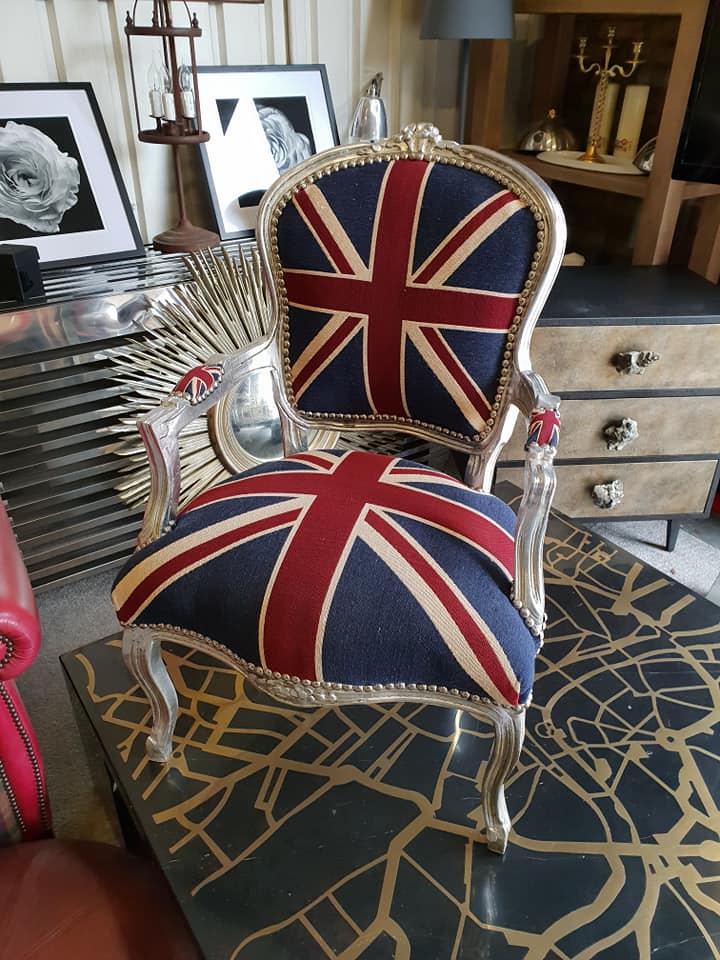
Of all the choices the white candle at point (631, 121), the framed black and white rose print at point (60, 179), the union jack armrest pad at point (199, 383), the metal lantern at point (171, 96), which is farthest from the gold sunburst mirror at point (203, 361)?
the white candle at point (631, 121)

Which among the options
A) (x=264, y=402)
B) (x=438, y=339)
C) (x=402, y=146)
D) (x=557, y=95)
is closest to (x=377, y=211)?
(x=402, y=146)

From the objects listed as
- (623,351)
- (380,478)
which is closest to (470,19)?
(623,351)

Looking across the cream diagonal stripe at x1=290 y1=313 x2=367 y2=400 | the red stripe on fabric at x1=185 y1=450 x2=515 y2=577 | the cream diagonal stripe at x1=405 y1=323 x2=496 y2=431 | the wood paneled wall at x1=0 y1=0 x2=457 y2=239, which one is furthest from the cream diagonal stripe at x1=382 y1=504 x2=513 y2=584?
the wood paneled wall at x1=0 y1=0 x2=457 y2=239

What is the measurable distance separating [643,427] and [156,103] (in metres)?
1.21

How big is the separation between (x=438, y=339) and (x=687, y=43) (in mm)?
959

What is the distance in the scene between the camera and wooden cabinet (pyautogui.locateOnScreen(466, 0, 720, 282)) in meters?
1.56

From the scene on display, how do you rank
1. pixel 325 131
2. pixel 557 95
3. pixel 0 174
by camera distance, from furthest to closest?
pixel 557 95 → pixel 325 131 → pixel 0 174

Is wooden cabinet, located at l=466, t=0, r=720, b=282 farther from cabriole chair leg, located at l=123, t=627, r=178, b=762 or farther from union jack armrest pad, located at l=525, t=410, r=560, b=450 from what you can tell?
cabriole chair leg, located at l=123, t=627, r=178, b=762

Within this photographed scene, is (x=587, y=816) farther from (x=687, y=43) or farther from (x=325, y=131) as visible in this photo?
(x=325, y=131)

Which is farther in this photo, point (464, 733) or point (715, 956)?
point (464, 733)

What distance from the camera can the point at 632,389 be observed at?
5.21ft

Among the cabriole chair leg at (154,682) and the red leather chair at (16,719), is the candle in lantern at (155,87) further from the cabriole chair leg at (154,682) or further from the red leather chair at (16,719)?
the cabriole chair leg at (154,682)

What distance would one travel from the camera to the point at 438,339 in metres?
1.11

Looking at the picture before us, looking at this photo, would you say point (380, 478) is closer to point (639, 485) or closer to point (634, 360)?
point (634, 360)
